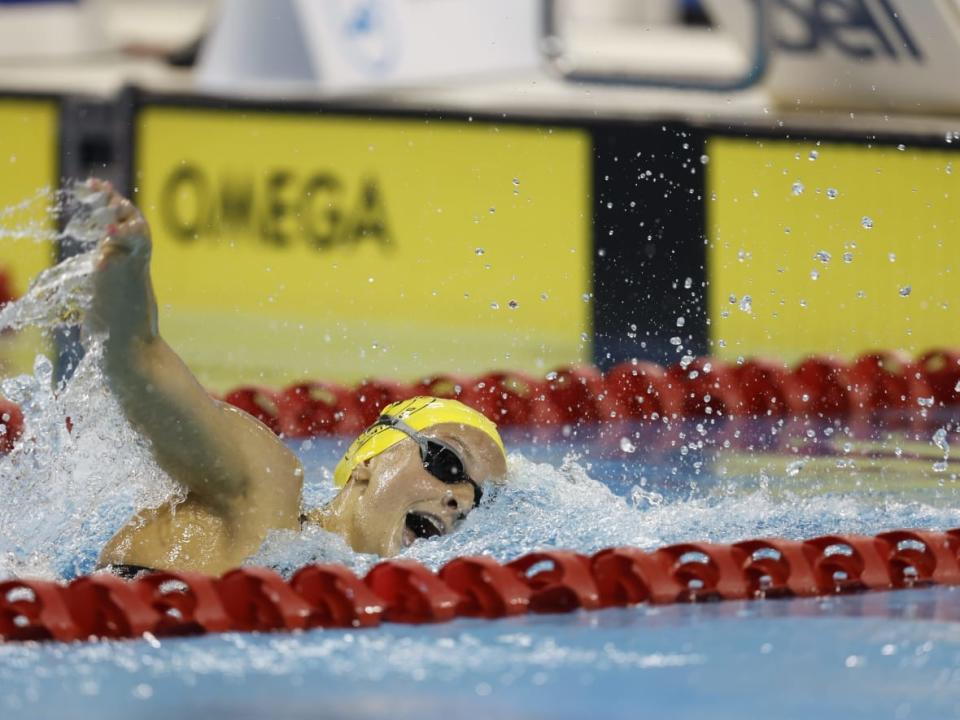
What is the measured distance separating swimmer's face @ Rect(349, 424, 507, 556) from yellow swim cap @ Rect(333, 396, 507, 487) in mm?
40

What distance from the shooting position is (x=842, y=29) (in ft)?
24.4

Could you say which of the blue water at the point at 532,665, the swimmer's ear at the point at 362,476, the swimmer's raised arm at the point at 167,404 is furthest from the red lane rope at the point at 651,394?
the swimmer's raised arm at the point at 167,404

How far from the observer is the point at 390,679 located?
7.72ft

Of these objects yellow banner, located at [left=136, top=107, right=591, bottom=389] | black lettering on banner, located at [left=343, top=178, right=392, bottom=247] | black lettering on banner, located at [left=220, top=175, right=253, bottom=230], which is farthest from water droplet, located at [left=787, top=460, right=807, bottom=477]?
black lettering on banner, located at [left=220, top=175, right=253, bottom=230]

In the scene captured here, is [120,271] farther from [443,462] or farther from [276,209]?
[276,209]

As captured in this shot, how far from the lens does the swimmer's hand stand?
2502 mm

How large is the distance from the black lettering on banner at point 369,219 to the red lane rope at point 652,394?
2.91ft

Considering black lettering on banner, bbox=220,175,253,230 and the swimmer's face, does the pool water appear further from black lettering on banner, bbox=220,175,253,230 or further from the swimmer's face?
black lettering on banner, bbox=220,175,253,230

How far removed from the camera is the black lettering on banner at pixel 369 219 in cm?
650

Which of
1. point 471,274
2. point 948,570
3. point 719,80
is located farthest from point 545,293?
point 948,570

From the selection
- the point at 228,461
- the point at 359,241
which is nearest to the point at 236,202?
the point at 359,241

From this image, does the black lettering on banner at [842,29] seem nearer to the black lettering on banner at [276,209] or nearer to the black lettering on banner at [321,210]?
the black lettering on banner at [321,210]

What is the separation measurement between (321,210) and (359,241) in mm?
197

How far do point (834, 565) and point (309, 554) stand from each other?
999 mm
